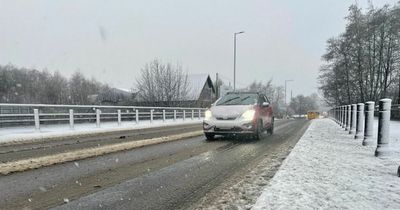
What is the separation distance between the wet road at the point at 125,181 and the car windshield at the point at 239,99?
3.75 m

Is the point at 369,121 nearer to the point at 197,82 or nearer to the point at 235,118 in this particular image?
the point at 235,118

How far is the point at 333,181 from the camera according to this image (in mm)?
5348

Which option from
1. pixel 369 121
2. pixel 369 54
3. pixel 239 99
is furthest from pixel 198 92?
pixel 369 121

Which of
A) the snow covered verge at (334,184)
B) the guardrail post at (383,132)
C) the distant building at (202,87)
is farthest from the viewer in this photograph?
the distant building at (202,87)

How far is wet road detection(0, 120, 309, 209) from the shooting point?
471 cm

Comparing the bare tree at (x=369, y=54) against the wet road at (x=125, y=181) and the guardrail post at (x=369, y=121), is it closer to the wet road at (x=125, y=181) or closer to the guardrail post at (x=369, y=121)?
the guardrail post at (x=369, y=121)

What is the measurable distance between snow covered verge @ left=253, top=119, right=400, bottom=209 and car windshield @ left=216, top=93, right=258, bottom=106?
4730 mm

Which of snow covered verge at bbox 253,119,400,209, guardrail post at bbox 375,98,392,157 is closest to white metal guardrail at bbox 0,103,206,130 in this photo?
snow covered verge at bbox 253,119,400,209

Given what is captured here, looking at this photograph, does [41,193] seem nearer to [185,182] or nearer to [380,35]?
[185,182]

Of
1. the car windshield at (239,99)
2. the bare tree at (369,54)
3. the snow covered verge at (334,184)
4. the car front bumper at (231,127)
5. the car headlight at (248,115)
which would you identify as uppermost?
the bare tree at (369,54)

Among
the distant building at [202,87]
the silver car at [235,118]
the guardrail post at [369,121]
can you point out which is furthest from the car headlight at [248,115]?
the distant building at [202,87]

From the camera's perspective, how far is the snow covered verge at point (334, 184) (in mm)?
4234

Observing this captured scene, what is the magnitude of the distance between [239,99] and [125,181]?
7.51 metres

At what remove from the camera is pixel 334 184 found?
516cm
